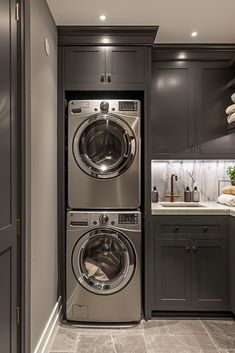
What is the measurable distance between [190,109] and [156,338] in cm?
221

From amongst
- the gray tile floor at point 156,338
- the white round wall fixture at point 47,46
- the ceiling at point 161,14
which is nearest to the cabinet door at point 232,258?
the gray tile floor at point 156,338

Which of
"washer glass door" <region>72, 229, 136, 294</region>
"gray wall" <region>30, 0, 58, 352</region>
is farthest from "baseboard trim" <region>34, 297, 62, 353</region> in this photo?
"washer glass door" <region>72, 229, 136, 294</region>

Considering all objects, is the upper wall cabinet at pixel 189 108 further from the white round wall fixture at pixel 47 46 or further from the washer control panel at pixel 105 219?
the white round wall fixture at pixel 47 46

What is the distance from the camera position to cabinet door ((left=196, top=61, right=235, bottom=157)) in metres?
3.34

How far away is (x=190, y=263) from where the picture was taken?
297 centimetres

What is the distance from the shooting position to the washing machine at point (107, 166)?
9.45 ft

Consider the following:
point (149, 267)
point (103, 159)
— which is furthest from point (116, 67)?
point (149, 267)

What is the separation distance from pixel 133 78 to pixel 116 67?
190mm

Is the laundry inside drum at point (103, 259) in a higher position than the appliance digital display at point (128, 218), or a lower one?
lower

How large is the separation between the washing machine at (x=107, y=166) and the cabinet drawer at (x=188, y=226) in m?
0.32

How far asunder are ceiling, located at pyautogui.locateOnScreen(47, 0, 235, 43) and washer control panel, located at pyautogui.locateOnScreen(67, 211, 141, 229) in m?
1.70

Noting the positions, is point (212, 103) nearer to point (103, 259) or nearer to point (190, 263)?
point (190, 263)

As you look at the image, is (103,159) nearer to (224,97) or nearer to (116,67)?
(116,67)

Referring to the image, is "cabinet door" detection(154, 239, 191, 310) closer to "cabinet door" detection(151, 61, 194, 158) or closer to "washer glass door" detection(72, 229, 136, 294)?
"washer glass door" detection(72, 229, 136, 294)
